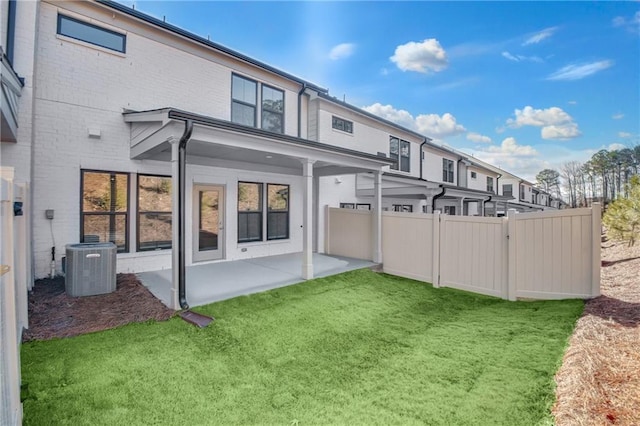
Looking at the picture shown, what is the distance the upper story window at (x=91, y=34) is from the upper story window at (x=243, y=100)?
9.22 feet

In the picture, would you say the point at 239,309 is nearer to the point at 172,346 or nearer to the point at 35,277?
the point at 172,346

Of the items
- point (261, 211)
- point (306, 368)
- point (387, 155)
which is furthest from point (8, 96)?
point (387, 155)

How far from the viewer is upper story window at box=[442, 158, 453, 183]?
62.8ft

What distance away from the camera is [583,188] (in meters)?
41.2

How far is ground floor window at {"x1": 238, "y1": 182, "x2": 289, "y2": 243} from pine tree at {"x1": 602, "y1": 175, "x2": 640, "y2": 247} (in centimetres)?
969

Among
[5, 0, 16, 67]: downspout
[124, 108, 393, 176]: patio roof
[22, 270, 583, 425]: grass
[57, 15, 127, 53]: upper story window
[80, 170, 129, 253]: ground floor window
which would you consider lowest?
[22, 270, 583, 425]: grass

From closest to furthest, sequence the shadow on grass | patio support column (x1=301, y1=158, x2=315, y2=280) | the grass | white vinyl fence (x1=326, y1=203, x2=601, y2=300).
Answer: the grass, the shadow on grass, white vinyl fence (x1=326, y1=203, x2=601, y2=300), patio support column (x1=301, y1=158, x2=315, y2=280)

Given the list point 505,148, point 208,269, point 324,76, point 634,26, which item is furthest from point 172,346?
point 505,148

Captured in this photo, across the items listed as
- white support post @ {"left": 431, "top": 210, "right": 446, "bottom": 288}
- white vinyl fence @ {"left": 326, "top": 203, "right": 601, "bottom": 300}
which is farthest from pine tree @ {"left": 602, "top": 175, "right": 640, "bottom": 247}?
white support post @ {"left": 431, "top": 210, "right": 446, "bottom": 288}

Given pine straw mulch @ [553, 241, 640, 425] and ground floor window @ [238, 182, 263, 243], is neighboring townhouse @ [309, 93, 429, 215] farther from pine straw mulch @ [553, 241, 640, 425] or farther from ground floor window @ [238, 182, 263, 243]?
pine straw mulch @ [553, 241, 640, 425]

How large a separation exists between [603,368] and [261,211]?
8147mm

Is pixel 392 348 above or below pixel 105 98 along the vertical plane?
below

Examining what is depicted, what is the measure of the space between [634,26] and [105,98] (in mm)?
13716

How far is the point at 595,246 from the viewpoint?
5.30 meters
